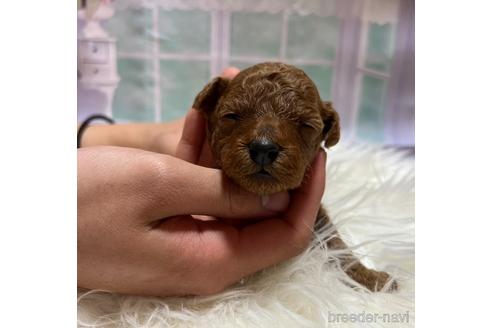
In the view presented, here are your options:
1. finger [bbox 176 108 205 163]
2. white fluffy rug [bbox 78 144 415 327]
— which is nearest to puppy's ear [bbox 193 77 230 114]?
finger [bbox 176 108 205 163]

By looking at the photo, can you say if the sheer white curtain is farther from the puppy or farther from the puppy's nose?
the puppy's nose

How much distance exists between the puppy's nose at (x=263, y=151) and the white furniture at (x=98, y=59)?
77 centimetres

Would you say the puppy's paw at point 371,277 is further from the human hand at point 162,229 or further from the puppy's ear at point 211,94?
the puppy's ear at point 211,94

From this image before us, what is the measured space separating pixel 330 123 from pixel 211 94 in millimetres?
287

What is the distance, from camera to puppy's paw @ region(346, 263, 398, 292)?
42.6 inches

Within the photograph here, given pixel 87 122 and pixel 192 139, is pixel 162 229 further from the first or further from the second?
pixel 87 122

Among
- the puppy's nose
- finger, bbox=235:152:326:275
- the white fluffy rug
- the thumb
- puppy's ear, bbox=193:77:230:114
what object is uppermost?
puppy's ear, bbox=193:77:230:114

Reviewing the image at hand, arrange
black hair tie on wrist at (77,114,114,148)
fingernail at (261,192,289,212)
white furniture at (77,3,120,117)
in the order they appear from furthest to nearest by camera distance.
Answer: black hair tie on wrist at (77,114,114,148)
white furniture at (77,3,120,117)
fingernail at (261,192,289,212)

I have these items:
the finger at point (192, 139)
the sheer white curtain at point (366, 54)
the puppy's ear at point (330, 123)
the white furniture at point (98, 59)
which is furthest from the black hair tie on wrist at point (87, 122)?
the puppy's ear at point (330, 123)

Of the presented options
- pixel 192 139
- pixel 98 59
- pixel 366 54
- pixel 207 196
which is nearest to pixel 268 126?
pixel 207 196

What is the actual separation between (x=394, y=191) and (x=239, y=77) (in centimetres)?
71

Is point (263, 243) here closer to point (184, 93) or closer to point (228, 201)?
point (228, 201)

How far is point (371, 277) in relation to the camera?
1104 mm
